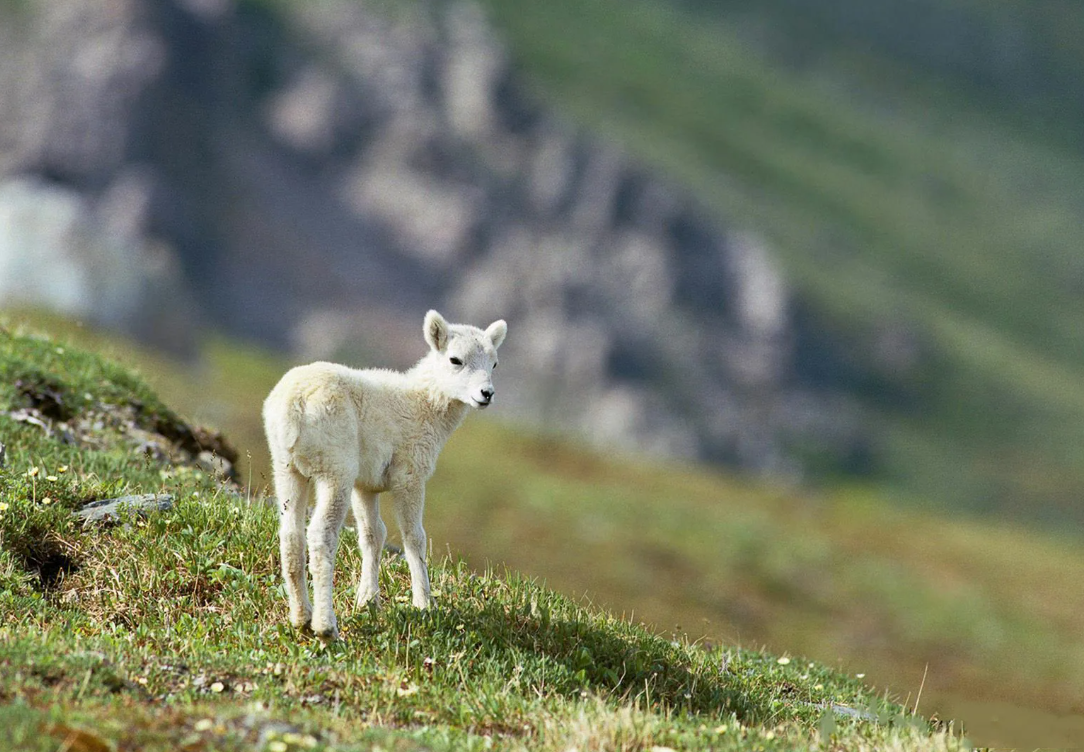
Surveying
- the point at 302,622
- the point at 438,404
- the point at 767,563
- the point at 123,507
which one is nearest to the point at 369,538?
the point at 302,622

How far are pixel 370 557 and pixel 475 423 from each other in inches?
4540

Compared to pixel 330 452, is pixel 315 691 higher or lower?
lower

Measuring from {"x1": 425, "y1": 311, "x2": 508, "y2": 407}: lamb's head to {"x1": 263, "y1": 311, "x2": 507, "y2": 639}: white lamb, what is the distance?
0.5 inches

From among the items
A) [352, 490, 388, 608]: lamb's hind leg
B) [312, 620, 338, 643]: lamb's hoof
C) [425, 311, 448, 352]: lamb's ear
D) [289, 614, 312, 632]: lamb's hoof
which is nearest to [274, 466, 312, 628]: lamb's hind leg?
[289, 614, 312, 632]: lamb's hoof

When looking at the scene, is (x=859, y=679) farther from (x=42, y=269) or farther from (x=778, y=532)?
(x=42, y=269)

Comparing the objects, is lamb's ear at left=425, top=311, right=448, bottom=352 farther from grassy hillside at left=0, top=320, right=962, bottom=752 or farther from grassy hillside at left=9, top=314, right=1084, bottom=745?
grassy hillside at left=9, top=314, right=1084, bottom=745

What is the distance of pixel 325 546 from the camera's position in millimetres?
11344

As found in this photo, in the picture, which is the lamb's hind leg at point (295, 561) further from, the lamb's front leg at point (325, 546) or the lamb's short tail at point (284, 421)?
the lamb's short tail at point (284, 421)

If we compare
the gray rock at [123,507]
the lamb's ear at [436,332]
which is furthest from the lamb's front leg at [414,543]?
the gray rock at [123,507]

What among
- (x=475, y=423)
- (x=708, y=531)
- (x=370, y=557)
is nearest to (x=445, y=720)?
(x=370, y=557)

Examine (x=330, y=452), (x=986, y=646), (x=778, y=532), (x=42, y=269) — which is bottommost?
(x=330, y=452)

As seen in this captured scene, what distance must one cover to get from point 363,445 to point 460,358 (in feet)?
4.82

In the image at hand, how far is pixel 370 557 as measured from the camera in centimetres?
1230

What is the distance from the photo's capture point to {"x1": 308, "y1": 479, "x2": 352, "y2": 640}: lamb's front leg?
36.4 feet
